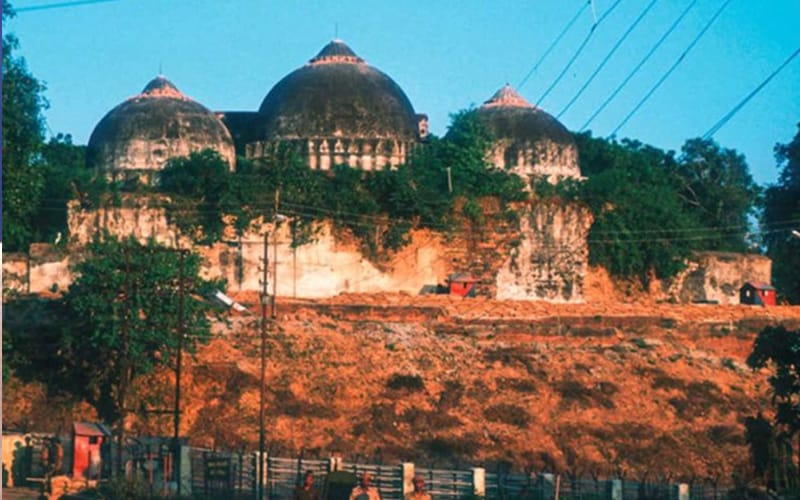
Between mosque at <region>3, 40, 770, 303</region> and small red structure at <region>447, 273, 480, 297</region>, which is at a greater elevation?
mosque at <region>3, 40, 770, 303</region>

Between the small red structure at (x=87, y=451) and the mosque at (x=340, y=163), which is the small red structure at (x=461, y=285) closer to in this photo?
the mosque at (x=340, y=163)

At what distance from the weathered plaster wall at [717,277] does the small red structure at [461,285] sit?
6.63 meters

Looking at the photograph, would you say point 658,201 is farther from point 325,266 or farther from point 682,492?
point 682,492

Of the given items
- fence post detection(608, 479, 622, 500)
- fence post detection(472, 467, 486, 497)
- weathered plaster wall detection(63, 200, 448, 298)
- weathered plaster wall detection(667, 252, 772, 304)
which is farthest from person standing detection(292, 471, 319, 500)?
weathered plaster wall detection(667, 252, 772, 304)

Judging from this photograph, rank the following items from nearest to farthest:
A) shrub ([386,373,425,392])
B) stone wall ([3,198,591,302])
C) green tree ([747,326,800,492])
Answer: green tree ([747,326,800,492]), shrub ([386,373,425,392]), stone wall ([3,198,591,302])

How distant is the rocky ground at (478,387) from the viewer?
2720 centimetres

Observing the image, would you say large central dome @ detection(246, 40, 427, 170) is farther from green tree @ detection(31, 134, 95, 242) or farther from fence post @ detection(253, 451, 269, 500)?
fence post @ detection(253, 451, 269, 500)

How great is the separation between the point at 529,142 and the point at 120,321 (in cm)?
1597

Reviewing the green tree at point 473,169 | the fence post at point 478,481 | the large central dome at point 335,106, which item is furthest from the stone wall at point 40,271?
the fence post at point 478,481

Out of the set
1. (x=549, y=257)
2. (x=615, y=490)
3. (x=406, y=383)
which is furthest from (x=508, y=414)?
(x=549, y=257)

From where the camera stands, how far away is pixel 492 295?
37938 mm

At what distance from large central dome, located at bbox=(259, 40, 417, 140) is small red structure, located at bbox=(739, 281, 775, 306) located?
9.81m

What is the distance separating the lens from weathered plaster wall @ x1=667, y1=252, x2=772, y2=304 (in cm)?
4112

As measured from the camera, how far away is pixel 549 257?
127ft
